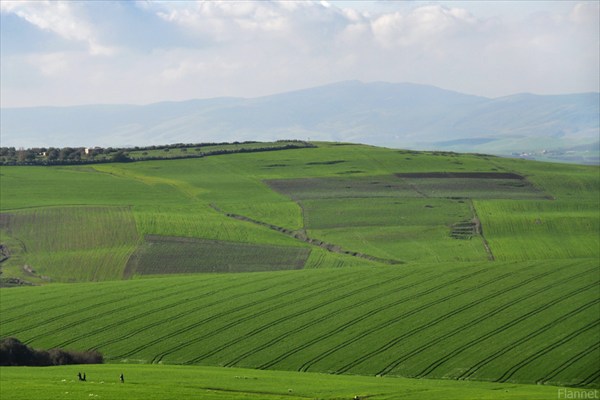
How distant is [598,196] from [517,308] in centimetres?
6242

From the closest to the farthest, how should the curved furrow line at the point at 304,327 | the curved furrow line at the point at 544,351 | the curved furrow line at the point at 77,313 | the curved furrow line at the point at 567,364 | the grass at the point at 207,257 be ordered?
1. the curved furrow line at the point at 567,364
2. the curved furrow line at the point at 544,351
3. the curved furrow line at the point at 304,327
4. the curved furrow line at the point at 77,313
5. the grass at the point at 207,257

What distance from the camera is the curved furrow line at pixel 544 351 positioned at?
4657cm

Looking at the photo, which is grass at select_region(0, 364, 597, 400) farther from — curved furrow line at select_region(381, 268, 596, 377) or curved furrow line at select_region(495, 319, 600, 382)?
curved furrow line at select_region(381, 268, 596, 377)

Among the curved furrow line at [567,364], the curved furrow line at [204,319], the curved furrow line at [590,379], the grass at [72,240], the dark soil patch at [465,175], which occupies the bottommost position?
the curved furrow line at [590,379]

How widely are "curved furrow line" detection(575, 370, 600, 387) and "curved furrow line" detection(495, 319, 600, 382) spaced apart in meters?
3.43

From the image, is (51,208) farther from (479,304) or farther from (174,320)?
(479,304)

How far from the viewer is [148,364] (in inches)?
1984

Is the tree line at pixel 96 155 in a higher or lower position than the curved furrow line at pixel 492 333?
higher

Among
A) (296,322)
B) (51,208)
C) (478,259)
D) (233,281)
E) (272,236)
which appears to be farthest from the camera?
(51,208)

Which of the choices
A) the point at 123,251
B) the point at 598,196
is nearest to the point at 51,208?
the point at 123,251

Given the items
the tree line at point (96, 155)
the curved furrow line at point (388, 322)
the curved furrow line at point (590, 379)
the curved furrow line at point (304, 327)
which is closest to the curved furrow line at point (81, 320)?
the curved furrow line at point (304, 327)

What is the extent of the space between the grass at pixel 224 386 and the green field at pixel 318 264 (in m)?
1.77

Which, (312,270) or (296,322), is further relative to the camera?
(312,270)

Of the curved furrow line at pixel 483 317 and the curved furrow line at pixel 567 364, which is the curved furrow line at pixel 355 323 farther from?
the curved furrow line at pixel 567 364
